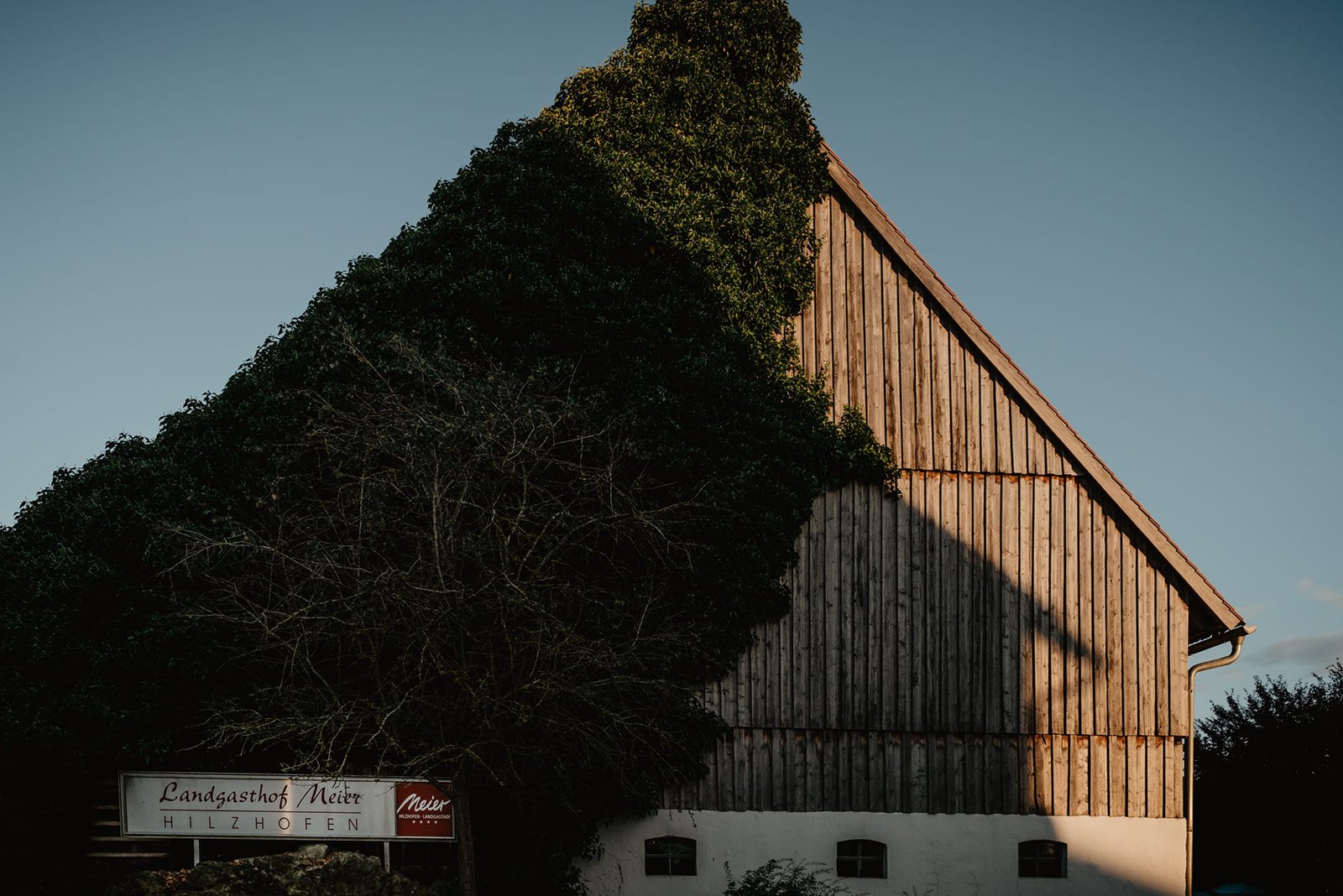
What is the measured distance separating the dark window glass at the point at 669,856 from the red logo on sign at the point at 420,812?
279cm

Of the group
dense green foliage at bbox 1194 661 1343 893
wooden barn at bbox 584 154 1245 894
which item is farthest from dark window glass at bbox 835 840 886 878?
dense green foliage at bbox 1194 661 1343 893

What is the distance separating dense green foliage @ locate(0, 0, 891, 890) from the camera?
12.5 metres

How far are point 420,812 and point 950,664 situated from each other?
7375 millimetres

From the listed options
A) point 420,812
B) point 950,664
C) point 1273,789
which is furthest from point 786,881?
point 1273,789

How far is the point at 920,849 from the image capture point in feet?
50.6

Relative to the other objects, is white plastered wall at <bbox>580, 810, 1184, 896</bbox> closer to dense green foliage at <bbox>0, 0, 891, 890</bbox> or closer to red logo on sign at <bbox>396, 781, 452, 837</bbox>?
dense green foliage at <bbox>0, 0, 891, 890</bbox>

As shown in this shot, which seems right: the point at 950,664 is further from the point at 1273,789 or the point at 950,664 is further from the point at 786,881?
the point at 1273,789

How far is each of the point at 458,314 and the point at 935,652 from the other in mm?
8111

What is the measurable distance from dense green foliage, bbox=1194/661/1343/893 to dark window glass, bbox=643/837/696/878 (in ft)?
48.3

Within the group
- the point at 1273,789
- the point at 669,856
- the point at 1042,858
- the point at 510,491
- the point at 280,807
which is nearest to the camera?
the point at 510,491

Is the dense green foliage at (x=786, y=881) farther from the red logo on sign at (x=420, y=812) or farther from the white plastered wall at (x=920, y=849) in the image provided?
the red logo on sign at (x=420, y=812)

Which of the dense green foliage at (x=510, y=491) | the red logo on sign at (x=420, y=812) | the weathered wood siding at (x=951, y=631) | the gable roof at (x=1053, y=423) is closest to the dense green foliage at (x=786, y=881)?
the weathered wood siding at (x=951, y=631)

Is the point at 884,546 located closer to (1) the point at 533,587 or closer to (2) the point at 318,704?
(1) the point at 533,587

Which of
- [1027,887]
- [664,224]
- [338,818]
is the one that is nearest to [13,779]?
[338,818]
